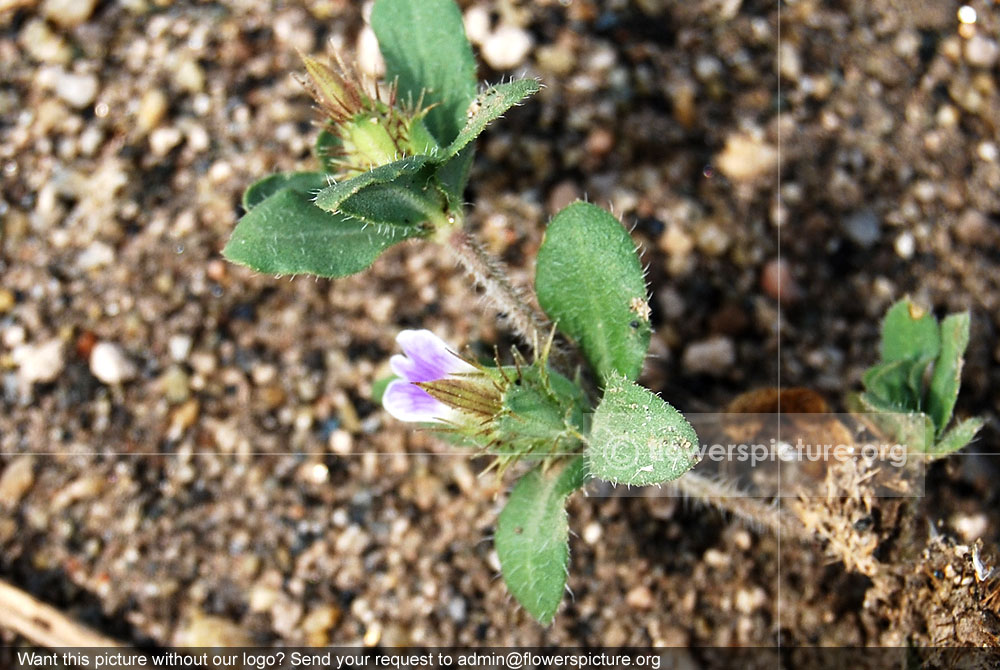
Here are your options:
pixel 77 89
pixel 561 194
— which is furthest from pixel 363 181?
pixel 77 89

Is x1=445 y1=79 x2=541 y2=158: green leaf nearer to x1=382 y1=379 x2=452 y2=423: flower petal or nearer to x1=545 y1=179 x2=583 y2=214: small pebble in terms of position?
x1=382 y1=379 x2=452 y2=423: flower petal

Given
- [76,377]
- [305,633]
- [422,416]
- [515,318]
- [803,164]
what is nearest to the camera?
[422,416]

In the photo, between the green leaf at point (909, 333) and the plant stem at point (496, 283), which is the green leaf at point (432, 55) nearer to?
the plant stem at point (496, 283)

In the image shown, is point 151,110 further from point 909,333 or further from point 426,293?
point 909,333

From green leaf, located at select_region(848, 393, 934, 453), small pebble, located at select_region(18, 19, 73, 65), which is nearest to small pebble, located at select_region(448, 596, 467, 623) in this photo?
green leaf, located at select_region(848, 393, 934, 453)

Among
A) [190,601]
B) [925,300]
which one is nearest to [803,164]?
[925,300]

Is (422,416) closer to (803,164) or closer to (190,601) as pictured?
(190,601)

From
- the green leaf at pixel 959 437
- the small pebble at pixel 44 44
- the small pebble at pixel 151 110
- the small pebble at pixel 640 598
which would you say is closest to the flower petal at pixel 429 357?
the small pebble at pixel 640 598
